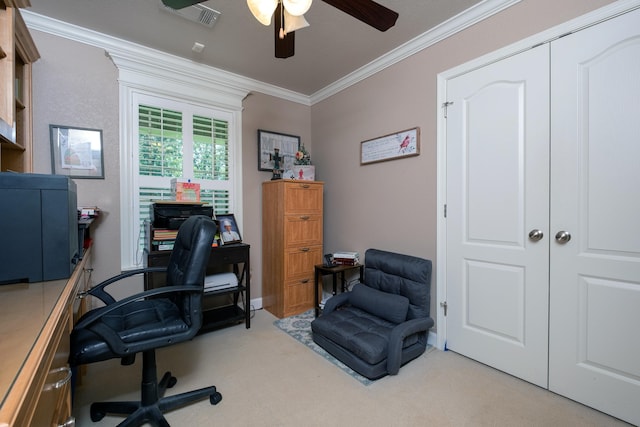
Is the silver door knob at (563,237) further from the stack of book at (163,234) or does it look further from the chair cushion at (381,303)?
the stack of book at (163,234)

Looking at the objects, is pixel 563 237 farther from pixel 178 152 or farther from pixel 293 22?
pixel 178 152

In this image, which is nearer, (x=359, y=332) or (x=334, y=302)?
(x=359, y=332)

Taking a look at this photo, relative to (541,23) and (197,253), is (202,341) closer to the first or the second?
(197,253)

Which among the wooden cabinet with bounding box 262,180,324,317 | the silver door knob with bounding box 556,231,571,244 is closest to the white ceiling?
the wooden cabinet with bounding box 262,180,324,317

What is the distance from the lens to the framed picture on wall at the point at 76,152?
88.9 inches

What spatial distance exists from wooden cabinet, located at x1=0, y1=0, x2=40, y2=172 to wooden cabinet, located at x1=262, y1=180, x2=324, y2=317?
192 centimetres

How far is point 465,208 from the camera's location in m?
2.20

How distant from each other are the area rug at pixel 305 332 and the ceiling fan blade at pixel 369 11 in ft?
7.15

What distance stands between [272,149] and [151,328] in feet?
8.03

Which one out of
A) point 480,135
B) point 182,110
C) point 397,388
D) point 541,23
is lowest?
point 397,388

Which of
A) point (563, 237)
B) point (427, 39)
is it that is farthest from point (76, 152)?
point (563, 237)

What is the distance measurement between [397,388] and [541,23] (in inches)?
99.8

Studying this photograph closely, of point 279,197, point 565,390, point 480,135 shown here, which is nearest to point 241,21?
point 279,197

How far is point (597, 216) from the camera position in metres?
1.62
